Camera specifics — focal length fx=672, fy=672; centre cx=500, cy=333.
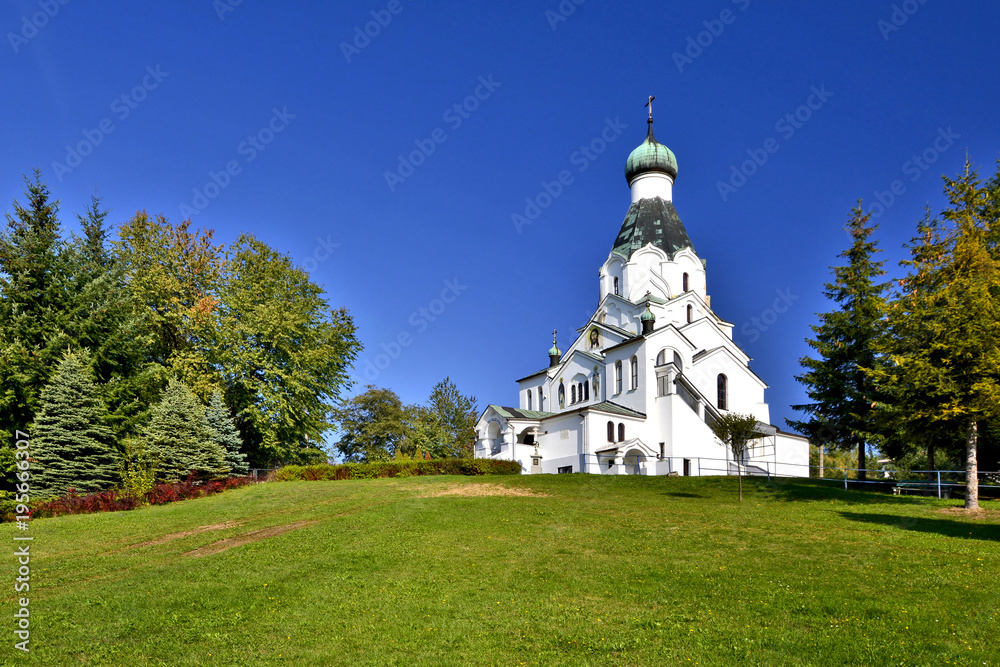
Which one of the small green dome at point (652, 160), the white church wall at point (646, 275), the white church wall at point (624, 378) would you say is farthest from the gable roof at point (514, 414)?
the small green dome at point (652, 160)

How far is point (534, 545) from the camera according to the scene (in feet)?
50.2

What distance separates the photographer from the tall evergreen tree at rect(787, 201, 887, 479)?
3100 centimetres

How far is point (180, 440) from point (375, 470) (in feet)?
29.7

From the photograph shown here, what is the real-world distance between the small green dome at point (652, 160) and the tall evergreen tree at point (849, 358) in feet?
65.5

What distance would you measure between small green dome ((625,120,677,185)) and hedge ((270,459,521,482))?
2882 centimetres

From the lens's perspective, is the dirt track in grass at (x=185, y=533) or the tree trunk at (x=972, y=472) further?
the tree trunk at (x=972, y=472)

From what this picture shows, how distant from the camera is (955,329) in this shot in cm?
1938

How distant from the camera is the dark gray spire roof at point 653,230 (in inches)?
1943

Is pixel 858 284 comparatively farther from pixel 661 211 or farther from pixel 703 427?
pixel 661 211

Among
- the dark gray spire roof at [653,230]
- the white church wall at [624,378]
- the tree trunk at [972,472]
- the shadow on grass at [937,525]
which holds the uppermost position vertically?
the dark gray spire roof at [653,230]

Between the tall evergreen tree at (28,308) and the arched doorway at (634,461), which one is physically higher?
the tall evergreen tree at (28,308)

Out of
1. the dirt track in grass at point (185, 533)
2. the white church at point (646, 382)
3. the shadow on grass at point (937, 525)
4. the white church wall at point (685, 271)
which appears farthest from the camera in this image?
the white church wall at point (685, 271)

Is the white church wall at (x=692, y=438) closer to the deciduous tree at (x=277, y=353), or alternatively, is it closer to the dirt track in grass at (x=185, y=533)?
the deciduous tree at (x=277, y=353)

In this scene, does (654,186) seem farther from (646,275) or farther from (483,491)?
(483,491)
